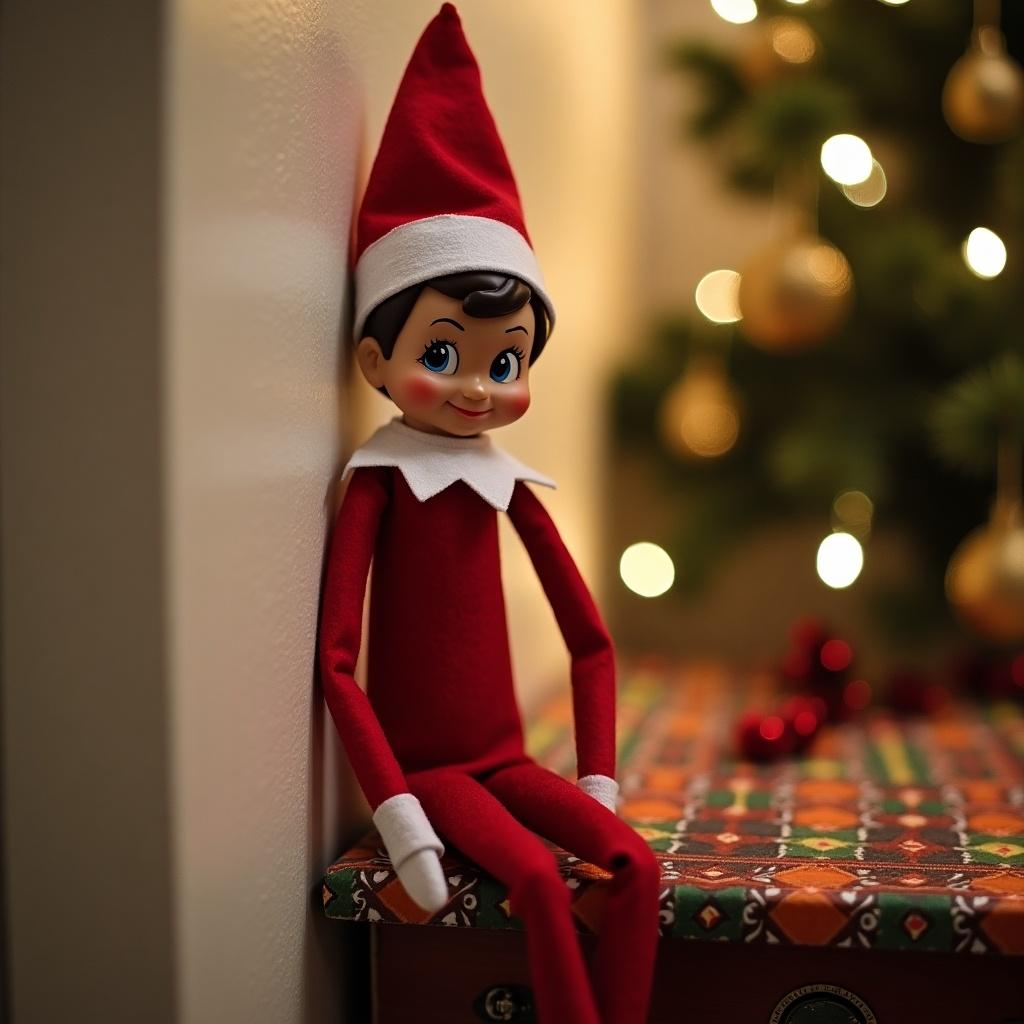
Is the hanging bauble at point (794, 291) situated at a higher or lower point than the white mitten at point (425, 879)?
higher

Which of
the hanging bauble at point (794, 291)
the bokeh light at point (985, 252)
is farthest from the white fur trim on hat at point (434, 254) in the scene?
the bokeh light at point (985, 252)

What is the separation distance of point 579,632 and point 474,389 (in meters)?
0.24

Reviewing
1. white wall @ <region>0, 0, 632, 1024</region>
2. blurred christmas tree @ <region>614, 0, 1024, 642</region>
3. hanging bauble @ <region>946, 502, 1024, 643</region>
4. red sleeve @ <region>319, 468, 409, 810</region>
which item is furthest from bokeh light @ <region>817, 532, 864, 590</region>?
white wall @ <region>0, 0, 632, 1024</region>

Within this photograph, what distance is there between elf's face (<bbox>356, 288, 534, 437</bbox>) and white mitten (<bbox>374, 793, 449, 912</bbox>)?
0.29 m

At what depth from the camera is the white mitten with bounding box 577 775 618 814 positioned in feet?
2.89

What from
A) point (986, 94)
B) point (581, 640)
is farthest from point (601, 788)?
point (986, 94)

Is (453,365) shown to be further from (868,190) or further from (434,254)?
(868,190)

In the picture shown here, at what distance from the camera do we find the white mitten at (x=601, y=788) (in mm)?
881

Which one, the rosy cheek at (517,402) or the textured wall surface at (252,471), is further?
the rosy cheek at (517,402)

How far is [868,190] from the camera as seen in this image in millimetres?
1733

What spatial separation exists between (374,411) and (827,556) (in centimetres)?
84

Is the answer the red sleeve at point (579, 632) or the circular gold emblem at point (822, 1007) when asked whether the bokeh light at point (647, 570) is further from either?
the circular gold emblem at point (822, 1007)

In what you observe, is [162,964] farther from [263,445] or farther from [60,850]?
[263,445]

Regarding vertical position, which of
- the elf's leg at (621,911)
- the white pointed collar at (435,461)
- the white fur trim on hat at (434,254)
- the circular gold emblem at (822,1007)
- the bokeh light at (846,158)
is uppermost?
the bokeh light at (846,158)
